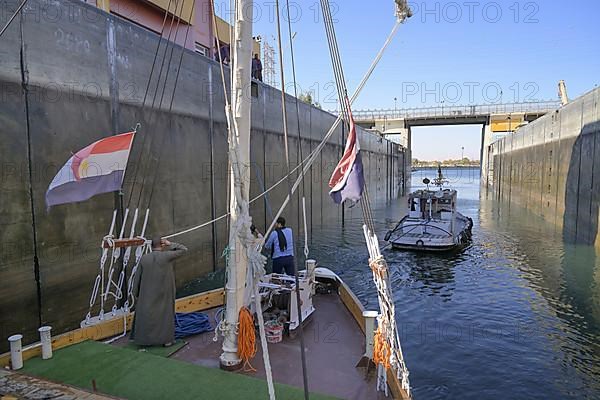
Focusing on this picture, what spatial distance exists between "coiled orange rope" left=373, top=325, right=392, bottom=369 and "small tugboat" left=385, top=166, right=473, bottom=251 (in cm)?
1508

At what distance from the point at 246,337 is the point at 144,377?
1.31 m

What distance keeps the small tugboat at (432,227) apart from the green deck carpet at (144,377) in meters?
16.0

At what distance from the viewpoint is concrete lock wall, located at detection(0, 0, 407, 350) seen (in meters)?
7.45

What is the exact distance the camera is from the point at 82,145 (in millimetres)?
8898

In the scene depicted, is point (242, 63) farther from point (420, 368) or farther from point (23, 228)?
point (420, 368)

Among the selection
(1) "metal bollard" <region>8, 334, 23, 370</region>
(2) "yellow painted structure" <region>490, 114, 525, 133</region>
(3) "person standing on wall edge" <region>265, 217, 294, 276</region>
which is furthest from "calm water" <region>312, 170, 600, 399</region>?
(2) "yellow painted structure" <region>490, 114, 525, 133</region>

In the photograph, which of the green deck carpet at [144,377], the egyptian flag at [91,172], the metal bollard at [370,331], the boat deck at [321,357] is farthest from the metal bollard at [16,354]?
the metal bollard at [370,331]

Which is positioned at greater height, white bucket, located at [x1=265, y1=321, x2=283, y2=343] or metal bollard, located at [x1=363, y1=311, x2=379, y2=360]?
metal bollard, located at [x1=363, y1=311, x2=379, y2=360]

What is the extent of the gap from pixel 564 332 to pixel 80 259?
1208 centimetres

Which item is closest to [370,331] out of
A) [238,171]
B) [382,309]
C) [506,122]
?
[382,309]

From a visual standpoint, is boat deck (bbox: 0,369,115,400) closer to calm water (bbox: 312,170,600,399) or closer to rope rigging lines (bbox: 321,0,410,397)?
rope rigging lines (bbox: 321,0,410,397)

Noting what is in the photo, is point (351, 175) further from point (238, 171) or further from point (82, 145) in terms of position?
point (82, 145)

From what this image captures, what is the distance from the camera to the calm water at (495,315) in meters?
8.53

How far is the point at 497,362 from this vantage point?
9242 mm
